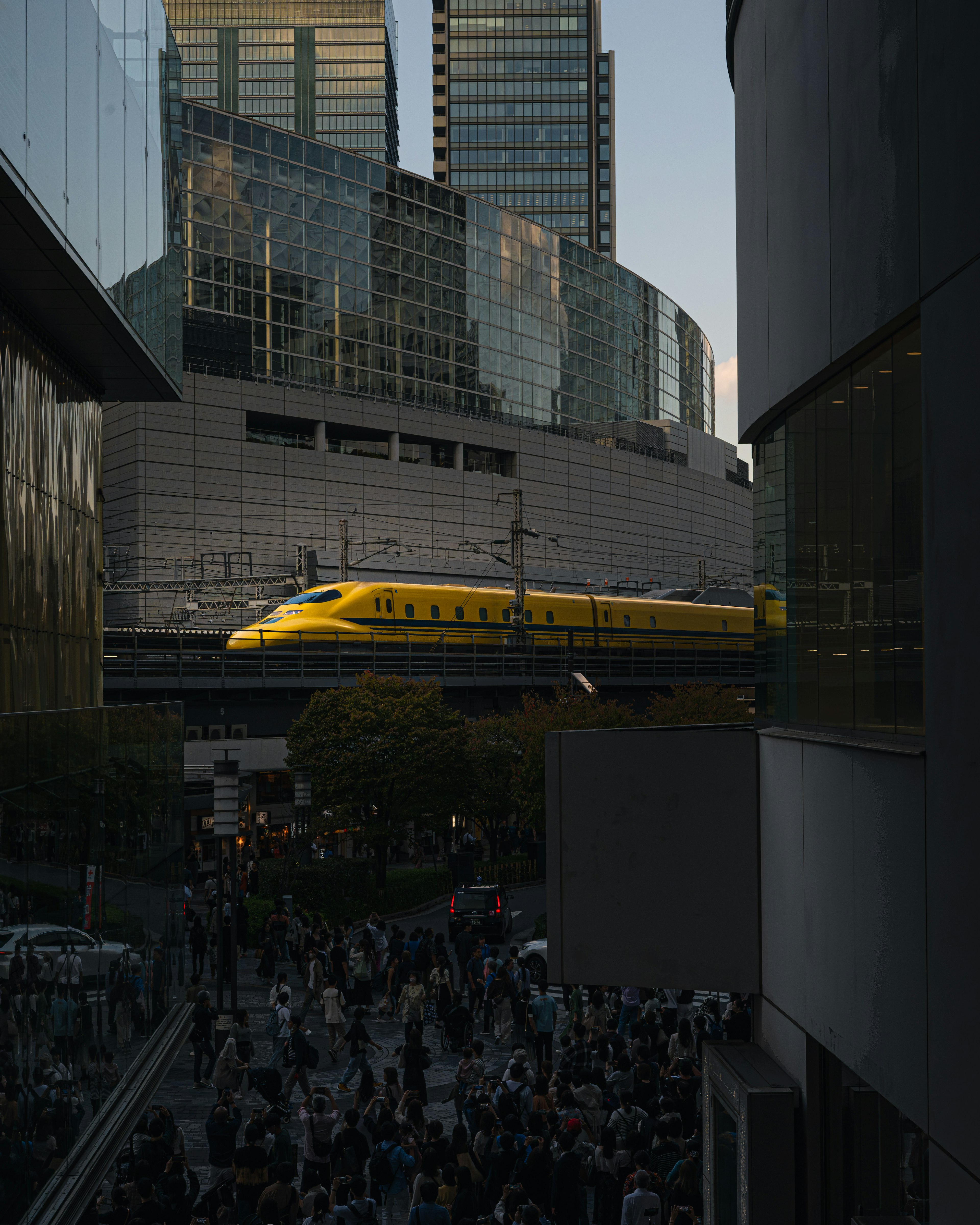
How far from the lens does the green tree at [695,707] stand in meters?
50.7

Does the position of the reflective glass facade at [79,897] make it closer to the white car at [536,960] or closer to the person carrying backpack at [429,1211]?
the person carrying backpack at [429,1211]

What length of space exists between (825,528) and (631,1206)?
657 cm

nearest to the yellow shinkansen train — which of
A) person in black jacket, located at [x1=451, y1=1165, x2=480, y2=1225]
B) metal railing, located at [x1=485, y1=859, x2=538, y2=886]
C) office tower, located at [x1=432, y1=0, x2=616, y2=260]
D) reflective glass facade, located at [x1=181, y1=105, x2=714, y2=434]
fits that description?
metal railing, located at [x1=485, y1=859, x2=538, y2=886]

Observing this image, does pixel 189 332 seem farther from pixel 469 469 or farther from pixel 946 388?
pixel 946 388

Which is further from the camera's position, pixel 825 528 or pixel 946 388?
pixel 825 528

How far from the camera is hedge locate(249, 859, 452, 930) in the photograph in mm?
32000

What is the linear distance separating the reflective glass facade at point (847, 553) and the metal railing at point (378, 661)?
31.9 meters

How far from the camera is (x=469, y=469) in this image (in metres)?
94.6

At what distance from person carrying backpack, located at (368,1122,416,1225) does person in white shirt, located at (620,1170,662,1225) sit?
99.8 inches

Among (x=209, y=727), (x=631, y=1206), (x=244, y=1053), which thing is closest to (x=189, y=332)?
(x=209, y=727)

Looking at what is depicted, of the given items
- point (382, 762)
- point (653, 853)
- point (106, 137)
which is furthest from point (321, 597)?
point (653, 853)

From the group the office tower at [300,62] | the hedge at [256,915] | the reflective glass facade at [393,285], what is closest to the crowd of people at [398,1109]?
the hedge at [256,915]

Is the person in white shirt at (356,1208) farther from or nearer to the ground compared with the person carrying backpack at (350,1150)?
farther from the ground

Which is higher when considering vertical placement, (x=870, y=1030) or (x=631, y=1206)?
(x=870, y=1030)
